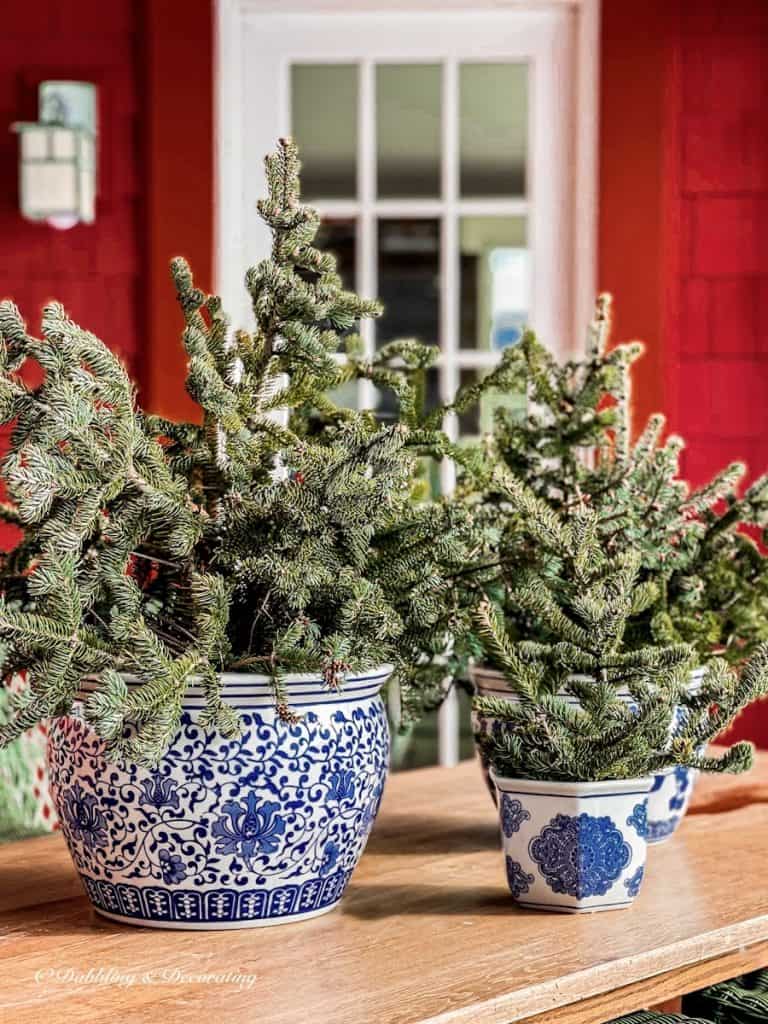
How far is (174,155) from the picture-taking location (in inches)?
154

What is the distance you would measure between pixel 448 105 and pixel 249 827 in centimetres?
313

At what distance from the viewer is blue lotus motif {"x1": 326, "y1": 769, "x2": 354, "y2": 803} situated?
1189 mm

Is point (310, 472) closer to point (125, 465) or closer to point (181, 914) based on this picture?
point (125, 465)

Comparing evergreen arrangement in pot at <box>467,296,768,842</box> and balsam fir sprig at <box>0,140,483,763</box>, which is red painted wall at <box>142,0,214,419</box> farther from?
balsam fir sprig at <box>0,140,483,763</box>

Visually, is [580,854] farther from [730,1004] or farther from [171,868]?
[171,868]

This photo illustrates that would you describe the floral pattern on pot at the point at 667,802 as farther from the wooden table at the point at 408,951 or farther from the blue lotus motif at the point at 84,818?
the blue lotus motif at the point at 84,818

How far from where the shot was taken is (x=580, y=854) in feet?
4.02

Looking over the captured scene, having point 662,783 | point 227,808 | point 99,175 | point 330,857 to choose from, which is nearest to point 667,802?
point 662,783

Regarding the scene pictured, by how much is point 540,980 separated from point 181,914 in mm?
306

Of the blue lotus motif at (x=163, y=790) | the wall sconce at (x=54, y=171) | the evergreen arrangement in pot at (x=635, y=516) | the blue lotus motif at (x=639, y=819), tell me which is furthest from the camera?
the wall sconce at (x=54, y=171)

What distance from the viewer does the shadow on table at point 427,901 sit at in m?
1.24

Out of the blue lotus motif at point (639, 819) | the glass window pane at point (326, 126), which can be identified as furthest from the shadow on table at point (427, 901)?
the glass window pane at point (326, 126)

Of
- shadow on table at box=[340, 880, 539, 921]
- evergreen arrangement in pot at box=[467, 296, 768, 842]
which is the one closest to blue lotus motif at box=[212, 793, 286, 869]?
shadow on table at box=[340, 880, 539, 921]

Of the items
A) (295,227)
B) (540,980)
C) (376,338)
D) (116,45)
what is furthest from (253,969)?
(116,45)
